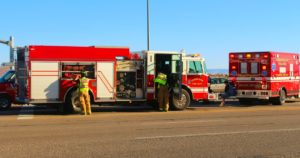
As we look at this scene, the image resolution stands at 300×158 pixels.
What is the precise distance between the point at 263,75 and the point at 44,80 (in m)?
10.7

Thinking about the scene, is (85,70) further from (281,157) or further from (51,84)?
(281,157)

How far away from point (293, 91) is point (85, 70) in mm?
11819

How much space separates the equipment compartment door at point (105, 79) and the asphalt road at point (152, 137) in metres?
2.65

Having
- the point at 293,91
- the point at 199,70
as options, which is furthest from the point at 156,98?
the point at 293,91

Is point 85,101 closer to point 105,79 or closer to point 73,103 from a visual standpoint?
point 73,103

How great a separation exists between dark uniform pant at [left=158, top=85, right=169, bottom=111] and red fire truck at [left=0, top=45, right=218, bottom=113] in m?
0.26

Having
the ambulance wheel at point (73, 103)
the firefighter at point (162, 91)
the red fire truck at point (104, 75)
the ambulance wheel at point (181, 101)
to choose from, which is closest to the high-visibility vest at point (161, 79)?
the firefighter at point (162, 91)

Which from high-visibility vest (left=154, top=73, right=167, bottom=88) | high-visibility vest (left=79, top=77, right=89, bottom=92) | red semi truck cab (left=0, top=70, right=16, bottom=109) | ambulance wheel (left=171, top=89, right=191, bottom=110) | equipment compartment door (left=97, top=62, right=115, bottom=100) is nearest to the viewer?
high-visibility vest (left=79, top=77, right=89, bottom=92)

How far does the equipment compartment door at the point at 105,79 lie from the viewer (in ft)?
56.7

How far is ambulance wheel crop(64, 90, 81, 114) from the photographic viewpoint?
663 inches

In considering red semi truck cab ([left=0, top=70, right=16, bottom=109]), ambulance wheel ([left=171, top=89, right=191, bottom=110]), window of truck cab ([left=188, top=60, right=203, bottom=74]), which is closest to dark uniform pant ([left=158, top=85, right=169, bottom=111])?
ambulance wheel ([left=171, top=89, right=191, bottom=110])

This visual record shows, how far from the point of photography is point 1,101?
728 inches

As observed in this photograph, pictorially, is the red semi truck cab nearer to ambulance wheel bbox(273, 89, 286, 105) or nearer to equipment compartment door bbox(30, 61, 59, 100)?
equipment compartment door bbox(30, 61, 59, 100)

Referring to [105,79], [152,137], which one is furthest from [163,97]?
[152,137]
